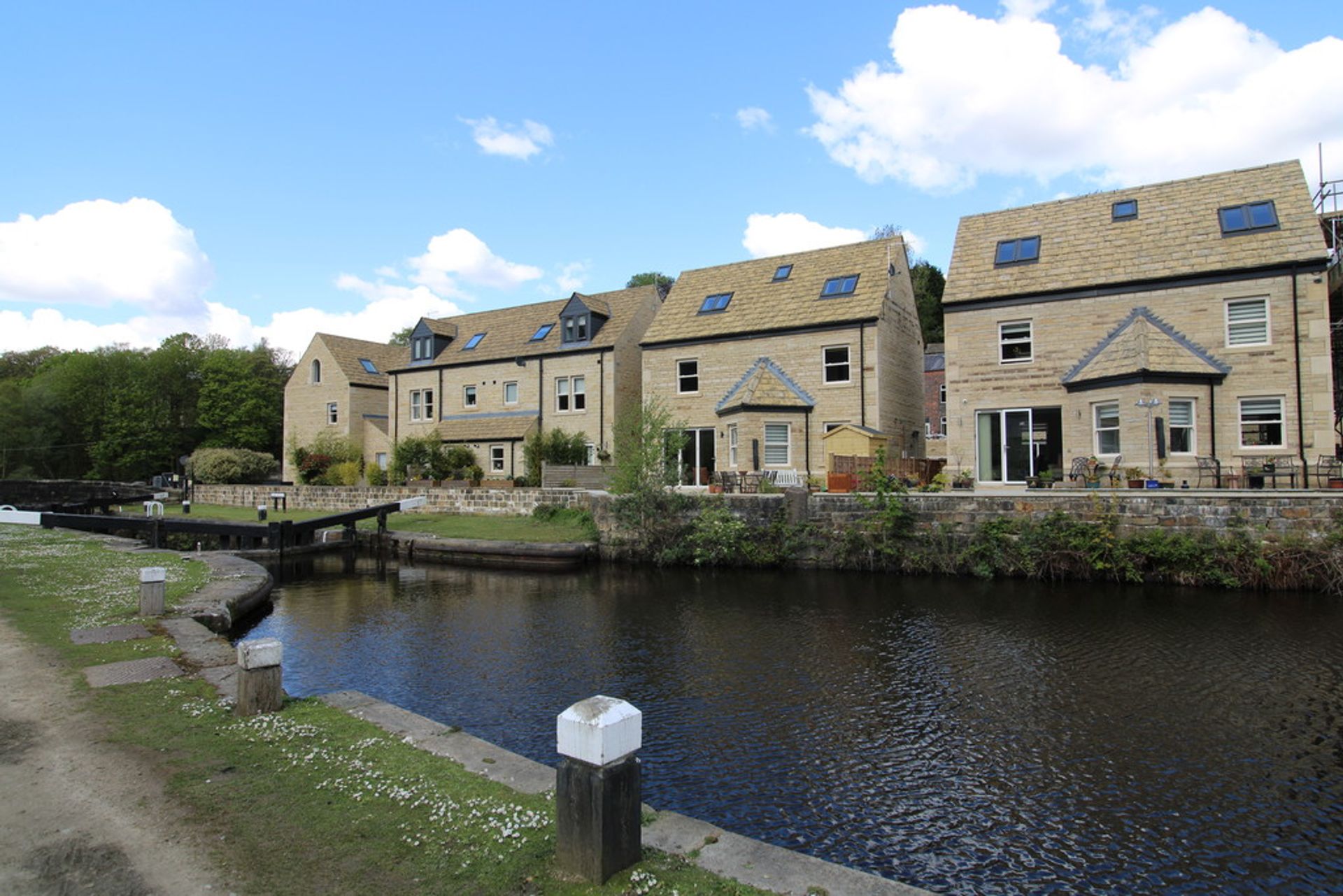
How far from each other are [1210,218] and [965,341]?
7.64m

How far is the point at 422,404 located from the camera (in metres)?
40.3

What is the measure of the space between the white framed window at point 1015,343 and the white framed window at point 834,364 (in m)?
5.25

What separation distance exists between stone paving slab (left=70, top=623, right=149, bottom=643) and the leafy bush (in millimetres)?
35162

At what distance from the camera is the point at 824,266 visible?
30.0 metres

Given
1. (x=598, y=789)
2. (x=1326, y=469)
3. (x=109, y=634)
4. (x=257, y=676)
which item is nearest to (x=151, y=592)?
(x=109, y=634)

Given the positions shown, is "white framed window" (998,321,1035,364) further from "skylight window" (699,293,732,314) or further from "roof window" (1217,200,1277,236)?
"skylight window" (699,293,732,314)

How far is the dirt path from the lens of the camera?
392 cm

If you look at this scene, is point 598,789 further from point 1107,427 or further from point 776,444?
point 776,444

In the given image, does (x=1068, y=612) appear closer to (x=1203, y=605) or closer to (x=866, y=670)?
(x=1203, y=605)

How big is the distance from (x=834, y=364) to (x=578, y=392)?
41.8ft

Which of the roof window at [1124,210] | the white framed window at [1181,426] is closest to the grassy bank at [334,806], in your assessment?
the white framed window at [1181,426]

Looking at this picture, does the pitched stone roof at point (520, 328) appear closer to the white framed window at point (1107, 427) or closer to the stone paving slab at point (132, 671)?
the white framed window at point (1107, 427)

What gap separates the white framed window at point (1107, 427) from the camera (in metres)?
21.2

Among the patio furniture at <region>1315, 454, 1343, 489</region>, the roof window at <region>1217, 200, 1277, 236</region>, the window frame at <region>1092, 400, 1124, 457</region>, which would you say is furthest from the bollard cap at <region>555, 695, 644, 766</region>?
the roof window at <region>1217, 200, 1277, 236</region>
